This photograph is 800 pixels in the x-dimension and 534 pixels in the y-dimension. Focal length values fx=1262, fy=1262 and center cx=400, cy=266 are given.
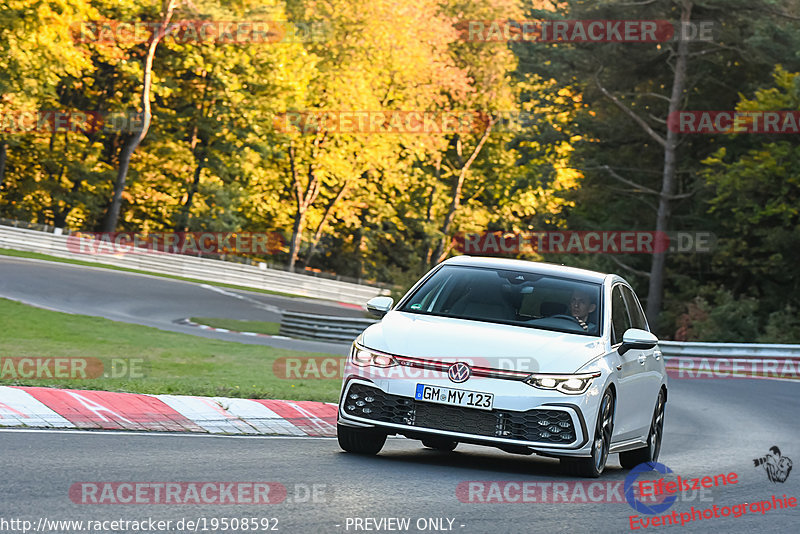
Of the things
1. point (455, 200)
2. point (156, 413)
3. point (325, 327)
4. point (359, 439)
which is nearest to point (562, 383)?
point (359, 439)

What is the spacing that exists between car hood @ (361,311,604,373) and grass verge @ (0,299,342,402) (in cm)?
399

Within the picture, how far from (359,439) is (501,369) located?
1.45m

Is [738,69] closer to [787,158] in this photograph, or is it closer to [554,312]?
[787,158]

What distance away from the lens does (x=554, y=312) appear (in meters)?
10.3

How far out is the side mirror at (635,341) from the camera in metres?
10.1

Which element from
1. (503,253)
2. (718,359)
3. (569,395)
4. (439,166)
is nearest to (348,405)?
(569,395)

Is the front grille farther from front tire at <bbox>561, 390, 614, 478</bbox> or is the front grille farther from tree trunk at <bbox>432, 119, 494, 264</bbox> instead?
tree trunk at <bbox>432, 119, 494, 264</bbox>

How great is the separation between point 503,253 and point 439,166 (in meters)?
15.1

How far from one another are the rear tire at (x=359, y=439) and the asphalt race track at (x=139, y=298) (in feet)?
58.4

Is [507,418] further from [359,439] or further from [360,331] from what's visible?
[360,331]

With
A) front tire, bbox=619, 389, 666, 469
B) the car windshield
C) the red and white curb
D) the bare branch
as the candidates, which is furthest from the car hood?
the bare branch

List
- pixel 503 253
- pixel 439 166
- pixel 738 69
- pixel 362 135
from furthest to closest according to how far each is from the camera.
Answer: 1. pixel 439 166
2. pixel 362 135
3. pixel 503 253
4. pixel 738 69

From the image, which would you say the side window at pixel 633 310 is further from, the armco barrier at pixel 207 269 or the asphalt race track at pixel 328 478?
the armco barrier at pixel 207 269

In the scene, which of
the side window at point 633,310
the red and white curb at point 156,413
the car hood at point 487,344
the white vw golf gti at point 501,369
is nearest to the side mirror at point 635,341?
the white vw golf gti at point 501,369
